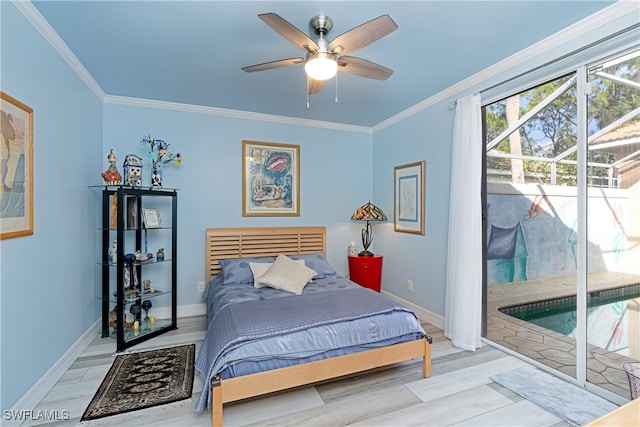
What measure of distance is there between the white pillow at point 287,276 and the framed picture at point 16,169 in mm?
1854

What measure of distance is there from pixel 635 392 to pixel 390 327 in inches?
52.0

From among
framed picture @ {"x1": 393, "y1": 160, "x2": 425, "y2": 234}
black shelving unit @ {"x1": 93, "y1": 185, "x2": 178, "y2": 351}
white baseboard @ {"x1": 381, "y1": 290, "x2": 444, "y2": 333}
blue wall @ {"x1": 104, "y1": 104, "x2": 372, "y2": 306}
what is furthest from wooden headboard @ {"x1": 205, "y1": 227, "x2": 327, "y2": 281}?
white baseboard @ {"x1": 381, "y1": 290, "x2": 444, "y2": 333}

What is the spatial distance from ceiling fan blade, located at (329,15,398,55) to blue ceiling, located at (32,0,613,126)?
0.84 ft

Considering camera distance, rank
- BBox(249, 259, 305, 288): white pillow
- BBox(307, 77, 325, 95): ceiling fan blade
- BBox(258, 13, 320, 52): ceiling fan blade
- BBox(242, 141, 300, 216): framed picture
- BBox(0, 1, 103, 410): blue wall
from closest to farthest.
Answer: BBox(258, 13, 320, 52): ceiling fan blade < BBox(0, 1, 103, 410): blue wall < BBox(307, 77, 325, 95): ceiling fan blade < BBox(249, 259, 305, 288): white pillow < BBox(242, 141, 300, 216): framed picture

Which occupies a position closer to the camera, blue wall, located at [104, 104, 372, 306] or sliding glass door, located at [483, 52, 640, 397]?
sliding glass door, located at [483, 52, 640, 397]

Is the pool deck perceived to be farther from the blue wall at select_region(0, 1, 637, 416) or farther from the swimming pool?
Answer: the blue wall at select_region(0, 1, 637, 416)

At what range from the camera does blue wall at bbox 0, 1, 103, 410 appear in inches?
68.7

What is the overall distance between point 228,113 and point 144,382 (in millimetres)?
3012

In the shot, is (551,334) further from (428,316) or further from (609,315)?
(428,316)

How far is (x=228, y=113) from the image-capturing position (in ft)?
12.4

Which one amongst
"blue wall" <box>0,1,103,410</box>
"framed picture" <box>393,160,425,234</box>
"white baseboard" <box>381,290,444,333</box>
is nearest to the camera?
"blue wall" <box>0,1,103,410</box>

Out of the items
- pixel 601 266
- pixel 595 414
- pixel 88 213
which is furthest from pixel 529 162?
pixel 88 213

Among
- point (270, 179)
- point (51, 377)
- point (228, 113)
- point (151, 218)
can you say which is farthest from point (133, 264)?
point (228, 113)

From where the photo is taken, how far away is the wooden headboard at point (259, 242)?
3.69 metres
